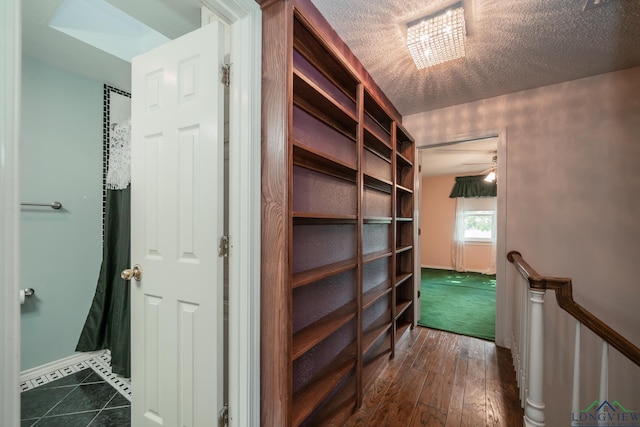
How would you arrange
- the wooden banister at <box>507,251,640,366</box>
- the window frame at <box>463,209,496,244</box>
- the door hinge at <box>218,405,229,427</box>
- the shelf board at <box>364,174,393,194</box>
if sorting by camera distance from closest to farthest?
the wooden banister at <box>507,251,640,366</box> < the door hinge at <box>218,405,229,427</box> < the shelf board at <box>364,174,393,194</box> < the window frame at <box>463,209,496,244</box>

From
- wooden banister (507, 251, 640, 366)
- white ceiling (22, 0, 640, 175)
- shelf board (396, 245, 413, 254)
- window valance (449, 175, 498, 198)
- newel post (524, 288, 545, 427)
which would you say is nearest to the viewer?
wooden banister (507, 251, 640, 366)

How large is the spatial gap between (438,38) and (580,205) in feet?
6.32

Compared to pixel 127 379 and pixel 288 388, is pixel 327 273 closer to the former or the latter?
pixel 288 388

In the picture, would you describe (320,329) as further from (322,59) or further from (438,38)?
(438,38)

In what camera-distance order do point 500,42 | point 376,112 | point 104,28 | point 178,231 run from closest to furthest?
point 178,231 → point 500,42 → point 104,28 → point 376,112

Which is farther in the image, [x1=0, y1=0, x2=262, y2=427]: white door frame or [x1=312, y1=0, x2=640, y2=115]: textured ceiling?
[x1=312, y1=0, x2=640, y2=115]: textured ceiling

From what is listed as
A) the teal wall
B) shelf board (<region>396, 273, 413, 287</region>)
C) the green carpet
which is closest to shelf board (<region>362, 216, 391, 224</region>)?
shelf board (<region>396, 273, 413, 287</region>)

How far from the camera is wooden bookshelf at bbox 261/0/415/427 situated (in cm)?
112

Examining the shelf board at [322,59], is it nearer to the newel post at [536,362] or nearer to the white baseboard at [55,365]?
the newel post at [536,362]

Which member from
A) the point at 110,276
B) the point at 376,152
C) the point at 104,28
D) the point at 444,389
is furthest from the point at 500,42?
the point at 110,276

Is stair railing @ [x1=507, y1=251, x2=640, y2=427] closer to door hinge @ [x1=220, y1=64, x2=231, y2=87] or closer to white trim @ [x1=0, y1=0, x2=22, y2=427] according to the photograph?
door hinge @ [x1=220, y1=64, x2=231, y2=87]

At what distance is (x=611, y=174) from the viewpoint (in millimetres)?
2143

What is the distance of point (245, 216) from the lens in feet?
3.66

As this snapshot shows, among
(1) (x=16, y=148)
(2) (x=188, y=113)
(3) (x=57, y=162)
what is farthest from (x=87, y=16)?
(1) (x=16, y=148)
